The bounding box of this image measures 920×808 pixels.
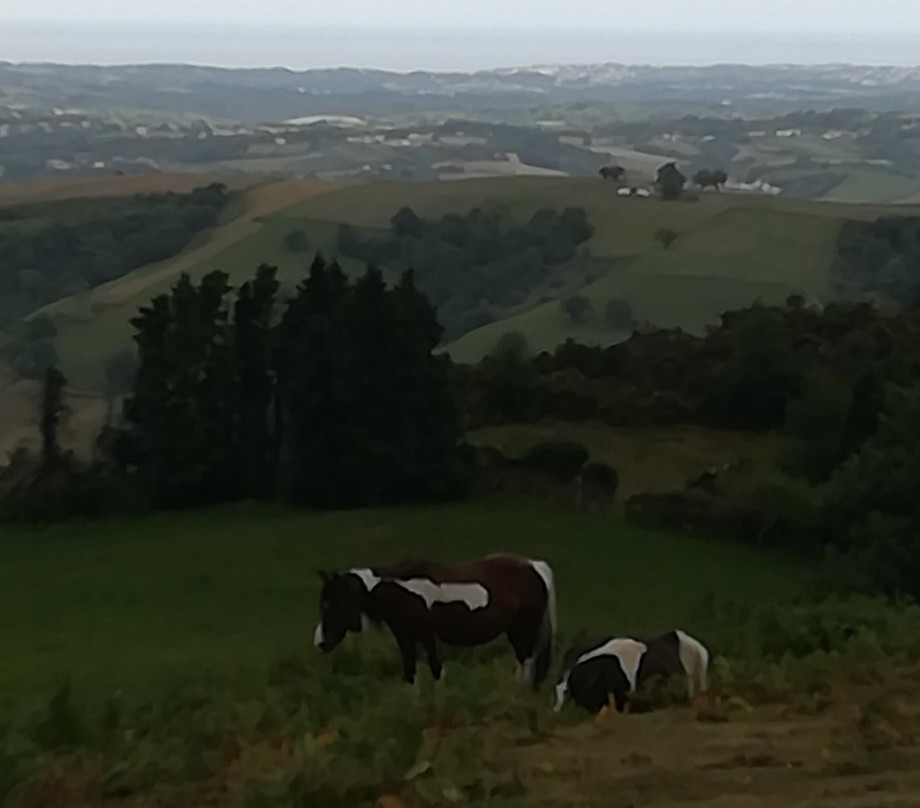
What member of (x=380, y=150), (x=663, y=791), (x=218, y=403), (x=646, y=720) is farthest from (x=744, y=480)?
(x=380, y=150)

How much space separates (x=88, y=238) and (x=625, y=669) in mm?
21646

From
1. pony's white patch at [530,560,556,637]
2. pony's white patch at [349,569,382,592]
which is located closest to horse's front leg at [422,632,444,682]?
pony's white patch at [349,569,382,592]

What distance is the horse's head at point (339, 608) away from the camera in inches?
267

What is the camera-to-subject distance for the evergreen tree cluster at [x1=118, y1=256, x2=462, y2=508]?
15828mm

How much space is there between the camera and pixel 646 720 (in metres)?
4.95

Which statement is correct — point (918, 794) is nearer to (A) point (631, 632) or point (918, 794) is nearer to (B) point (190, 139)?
(A) point (631, 632)

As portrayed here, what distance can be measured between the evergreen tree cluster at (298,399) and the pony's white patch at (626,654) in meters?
A: 9.96

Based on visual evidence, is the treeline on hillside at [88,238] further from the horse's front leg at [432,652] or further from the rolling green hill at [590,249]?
the horse's front leg at [432,652]

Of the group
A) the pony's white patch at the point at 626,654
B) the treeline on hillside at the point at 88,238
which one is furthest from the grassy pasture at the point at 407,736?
the treeline on hillside at the point at 88,238

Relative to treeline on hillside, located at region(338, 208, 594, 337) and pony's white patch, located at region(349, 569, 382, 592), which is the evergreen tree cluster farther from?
pony's white patch, located at region(349, 569, 382, 592)

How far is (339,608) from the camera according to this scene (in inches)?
269

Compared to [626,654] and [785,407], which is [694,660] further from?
[785,407]

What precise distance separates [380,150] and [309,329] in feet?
40.8

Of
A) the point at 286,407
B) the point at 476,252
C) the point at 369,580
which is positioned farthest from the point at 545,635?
the point at 476,252
